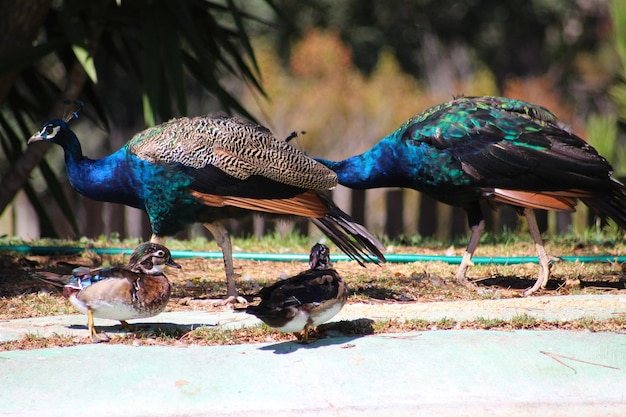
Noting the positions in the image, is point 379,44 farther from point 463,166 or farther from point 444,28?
point 463,166

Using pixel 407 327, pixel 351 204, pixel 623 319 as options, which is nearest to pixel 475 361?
pixel 407 327

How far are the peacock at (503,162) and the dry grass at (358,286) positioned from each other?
332mm

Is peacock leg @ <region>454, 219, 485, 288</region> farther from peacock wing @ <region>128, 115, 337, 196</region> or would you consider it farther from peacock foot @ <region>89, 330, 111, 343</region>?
peacock foot @ <region>89, 330, 111, 343</region>

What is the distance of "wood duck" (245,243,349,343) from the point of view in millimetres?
4359

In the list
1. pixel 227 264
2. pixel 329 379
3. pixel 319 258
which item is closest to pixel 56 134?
pixel 227 264

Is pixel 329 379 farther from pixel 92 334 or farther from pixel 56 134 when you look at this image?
pixel 56 134

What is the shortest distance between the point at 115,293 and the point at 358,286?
6.73 feet

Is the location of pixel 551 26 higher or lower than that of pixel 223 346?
higher

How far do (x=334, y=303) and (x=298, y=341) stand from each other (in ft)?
1.02

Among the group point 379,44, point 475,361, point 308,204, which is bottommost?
point 475,361

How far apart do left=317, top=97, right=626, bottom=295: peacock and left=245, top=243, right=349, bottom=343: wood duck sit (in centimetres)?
170

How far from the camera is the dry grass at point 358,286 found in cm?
483

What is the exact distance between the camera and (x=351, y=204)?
973cm

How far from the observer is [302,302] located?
14.4ft
